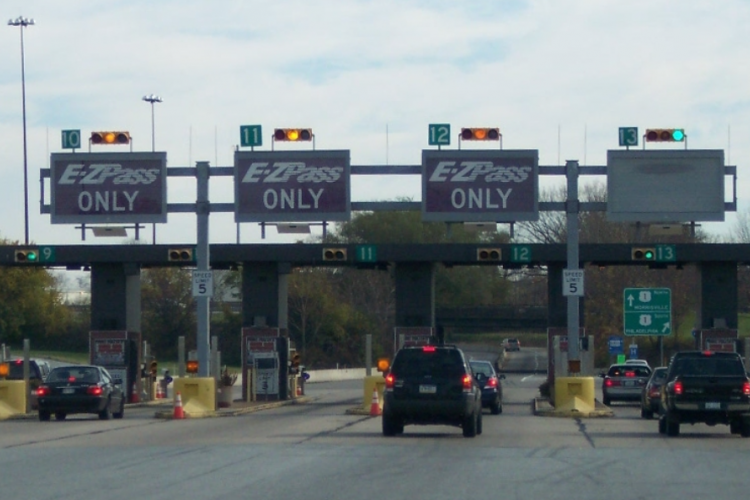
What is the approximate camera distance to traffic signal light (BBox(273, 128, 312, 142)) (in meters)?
33.1

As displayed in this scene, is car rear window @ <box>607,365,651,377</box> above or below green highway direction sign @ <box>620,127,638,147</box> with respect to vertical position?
below

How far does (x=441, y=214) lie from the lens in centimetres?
3456

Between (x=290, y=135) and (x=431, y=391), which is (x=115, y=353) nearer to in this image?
(x=290, y=135)

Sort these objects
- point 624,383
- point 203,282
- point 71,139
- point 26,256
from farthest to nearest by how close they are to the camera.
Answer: point 624,383, point 26,256, point 71,139, point 203,282

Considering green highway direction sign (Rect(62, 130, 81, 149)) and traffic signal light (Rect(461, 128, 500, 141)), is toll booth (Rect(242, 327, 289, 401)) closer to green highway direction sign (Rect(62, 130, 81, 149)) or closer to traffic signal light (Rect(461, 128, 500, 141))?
green highway direction sign (Rect(62, 130, 81, 149))

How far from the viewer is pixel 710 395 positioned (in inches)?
936

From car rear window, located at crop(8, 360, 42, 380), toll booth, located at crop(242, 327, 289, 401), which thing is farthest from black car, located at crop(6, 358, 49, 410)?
toll booth, located at crop(242, 327, 289, 401)

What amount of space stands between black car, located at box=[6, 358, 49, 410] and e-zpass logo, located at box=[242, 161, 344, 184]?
9178 mm

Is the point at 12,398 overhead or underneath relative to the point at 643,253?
underneath

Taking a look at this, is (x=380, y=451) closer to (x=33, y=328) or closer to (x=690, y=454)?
(x=690, y=454)

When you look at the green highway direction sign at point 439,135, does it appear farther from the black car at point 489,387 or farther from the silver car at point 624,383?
the silver car at point 624,383

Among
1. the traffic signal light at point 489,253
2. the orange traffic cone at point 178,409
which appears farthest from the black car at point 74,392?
the traffic signal light at point 489,253

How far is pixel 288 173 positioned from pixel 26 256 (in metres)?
10.4

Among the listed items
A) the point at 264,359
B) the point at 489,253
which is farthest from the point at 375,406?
the point at 264,359
